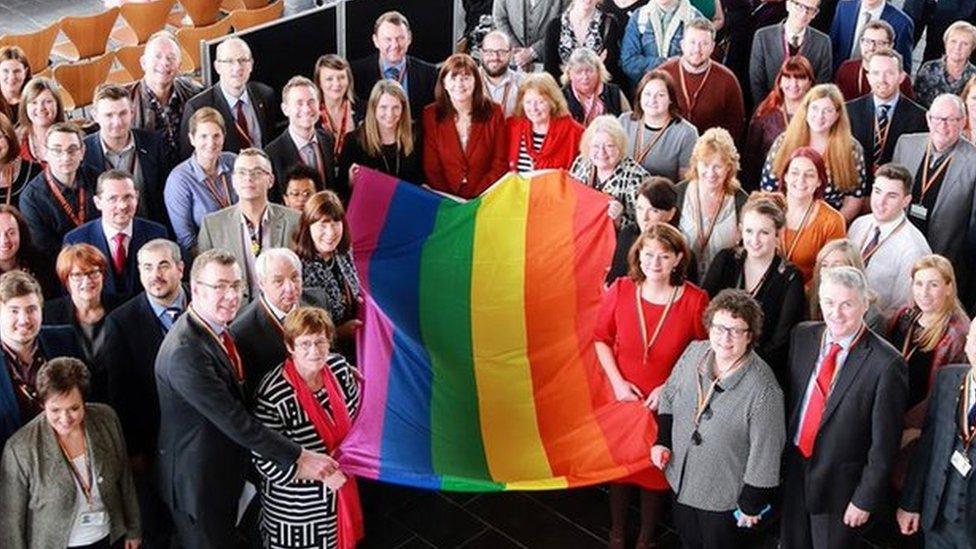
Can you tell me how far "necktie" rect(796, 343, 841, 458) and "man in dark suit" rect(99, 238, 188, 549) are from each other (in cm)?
256

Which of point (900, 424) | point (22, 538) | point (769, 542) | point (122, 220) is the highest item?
point (122, 220)

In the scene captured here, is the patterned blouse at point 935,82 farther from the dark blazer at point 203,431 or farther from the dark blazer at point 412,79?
the dark blazer at point 203,431

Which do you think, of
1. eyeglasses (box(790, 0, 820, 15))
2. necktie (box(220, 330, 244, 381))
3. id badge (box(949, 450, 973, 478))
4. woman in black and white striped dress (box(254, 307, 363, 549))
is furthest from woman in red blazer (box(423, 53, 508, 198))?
id badge (box(949, 450, 973, 478))

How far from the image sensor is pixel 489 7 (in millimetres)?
9797

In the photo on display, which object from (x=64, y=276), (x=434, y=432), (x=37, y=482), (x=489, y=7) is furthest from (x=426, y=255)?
Answer: (x=489, y=7)

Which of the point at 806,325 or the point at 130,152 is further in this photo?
the point at 130,152

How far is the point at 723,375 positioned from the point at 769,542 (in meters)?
1.29

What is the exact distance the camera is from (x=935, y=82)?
827 cm

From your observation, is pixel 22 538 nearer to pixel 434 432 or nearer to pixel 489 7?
pixel 434 432

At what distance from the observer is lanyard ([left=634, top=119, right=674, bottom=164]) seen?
24.3ft

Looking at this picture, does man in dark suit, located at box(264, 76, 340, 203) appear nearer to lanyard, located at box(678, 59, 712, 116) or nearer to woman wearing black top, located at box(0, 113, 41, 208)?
woman wearing black top, located at box(0, 113, 41, 208)

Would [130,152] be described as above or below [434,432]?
above

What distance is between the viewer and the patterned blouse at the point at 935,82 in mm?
8195

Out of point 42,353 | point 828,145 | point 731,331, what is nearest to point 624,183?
point 828,145
